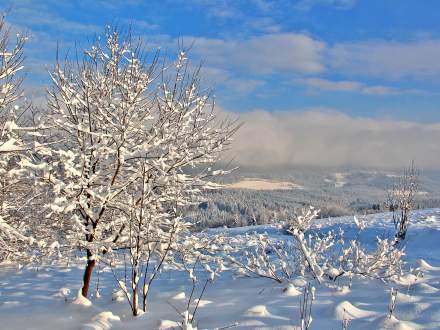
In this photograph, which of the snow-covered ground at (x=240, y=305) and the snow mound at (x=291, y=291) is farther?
the snow mound at (x=291, y=291)

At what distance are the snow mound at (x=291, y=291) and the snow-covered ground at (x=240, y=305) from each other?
0.02 metres

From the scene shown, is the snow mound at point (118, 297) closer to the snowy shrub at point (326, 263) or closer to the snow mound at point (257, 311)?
the snowy shrub at point (326, 263)

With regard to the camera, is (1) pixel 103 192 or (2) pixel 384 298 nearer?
(2) pixel 384 298

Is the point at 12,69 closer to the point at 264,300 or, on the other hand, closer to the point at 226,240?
the point at 226,240

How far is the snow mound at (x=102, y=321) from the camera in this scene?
543cm

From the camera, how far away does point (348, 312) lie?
5.58 meters

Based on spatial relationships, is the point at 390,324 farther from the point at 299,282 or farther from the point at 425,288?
the point at 299,282

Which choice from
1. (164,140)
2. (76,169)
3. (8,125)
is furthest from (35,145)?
(164,140)

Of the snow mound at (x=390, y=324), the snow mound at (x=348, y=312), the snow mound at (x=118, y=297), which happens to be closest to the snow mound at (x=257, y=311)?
the snow mound at (x=348, y=312)

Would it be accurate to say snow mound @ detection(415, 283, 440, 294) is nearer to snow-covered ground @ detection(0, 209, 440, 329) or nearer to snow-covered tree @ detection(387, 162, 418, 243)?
snow-covered ground @ detection(0, 209, 440, 329)

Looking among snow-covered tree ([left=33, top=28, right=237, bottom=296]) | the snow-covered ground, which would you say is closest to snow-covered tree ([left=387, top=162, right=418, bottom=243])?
the snow-covered ground

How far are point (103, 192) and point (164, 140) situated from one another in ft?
4.29

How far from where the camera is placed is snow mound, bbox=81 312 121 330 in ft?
17.8

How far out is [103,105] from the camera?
23.6 ft
